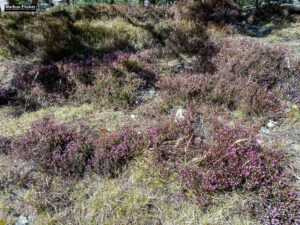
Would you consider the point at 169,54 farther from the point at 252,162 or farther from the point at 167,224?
the point at 167,224

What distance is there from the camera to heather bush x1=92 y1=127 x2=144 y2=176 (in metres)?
3.02

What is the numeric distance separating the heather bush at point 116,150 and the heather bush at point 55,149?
23 cm

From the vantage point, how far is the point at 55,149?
10.6 ft

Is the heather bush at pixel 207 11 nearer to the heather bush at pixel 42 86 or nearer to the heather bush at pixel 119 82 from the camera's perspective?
the heather bush at pixel 119 82

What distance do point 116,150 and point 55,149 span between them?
3.60 feet

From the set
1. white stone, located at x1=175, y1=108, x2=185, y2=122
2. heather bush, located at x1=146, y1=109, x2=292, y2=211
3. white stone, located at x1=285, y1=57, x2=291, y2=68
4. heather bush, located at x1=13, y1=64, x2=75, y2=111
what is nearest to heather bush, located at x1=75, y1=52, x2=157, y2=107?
heather bush, located at x1=13, y1=64, x2=75, y2=111

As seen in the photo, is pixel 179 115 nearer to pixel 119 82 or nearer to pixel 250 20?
pixel 119 82

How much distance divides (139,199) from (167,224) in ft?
1.65

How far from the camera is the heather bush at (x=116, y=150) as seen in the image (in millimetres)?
3018

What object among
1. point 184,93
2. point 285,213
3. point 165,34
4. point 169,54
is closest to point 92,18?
point 165,34

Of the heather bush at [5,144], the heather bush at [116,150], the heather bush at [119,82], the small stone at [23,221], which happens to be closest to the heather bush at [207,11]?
the heather bush at [119,82]

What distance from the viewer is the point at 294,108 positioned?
4.09 metres

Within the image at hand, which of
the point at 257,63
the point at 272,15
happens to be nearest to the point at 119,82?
the point at 257,63

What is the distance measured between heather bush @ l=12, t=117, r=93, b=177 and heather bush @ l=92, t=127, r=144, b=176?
0.23 meters
